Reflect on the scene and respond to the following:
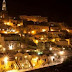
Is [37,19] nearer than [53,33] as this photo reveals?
No

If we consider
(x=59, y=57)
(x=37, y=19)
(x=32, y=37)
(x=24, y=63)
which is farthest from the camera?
(x=37, y=19)

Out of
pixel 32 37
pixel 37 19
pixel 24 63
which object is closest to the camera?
pixel 24 63

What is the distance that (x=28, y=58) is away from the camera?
841 inches

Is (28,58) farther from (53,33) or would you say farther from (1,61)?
(53,33)

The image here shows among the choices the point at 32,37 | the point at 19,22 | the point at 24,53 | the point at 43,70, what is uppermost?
the point at 19,22

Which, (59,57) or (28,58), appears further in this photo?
(59,57)

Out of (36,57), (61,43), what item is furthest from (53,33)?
(36,57)

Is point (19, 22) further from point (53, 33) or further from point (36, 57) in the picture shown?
point (36, 57)

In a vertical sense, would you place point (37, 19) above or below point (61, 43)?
above

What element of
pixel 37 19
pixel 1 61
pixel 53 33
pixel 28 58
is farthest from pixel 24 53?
pixel 37 19

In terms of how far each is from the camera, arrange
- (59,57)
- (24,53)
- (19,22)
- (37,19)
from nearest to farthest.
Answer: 1. (24,53)
2. (59,57)
3. (19,22)
4. (37,19)

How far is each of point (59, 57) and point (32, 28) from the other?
41.0 ft

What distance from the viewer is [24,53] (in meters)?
21.6

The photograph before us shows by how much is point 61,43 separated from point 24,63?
11357mm
